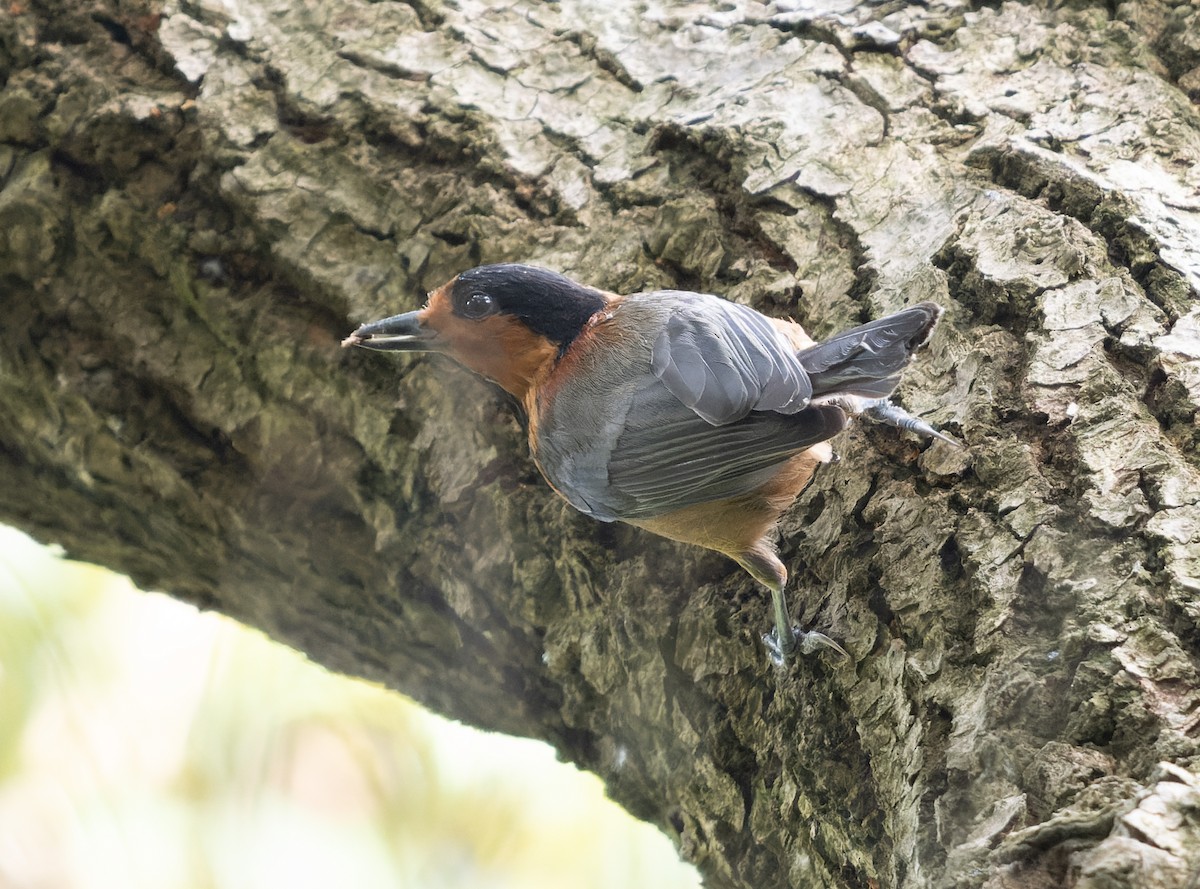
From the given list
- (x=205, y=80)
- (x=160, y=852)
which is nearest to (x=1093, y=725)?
(x=160, y=852)

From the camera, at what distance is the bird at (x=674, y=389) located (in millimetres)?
2234

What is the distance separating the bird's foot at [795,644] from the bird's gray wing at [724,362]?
19.9 inches

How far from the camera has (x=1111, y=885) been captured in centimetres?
125

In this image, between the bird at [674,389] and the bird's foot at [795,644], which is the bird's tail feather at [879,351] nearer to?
the bird at [674,389]

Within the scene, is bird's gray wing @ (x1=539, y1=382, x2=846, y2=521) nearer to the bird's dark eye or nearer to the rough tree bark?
the rough tree bark

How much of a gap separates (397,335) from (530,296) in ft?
1.30

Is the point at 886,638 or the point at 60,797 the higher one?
the point at 886,638

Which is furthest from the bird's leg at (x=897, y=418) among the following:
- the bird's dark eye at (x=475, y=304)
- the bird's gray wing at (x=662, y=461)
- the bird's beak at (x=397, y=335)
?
the bird's beak at (x=397, y=335)

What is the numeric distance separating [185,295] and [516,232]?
1.08m

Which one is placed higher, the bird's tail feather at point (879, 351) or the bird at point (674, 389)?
the bird's tail feather at point (879, 351)

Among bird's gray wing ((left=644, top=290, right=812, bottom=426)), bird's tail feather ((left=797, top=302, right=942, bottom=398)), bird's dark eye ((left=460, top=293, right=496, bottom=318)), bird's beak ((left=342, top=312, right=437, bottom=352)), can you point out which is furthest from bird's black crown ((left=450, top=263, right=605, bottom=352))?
bird's tail feather ((left=797, top=302, right=942, bottom=398))

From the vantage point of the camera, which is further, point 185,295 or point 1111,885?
point 185,295

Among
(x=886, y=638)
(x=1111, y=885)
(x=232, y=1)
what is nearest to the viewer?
(x=1111, y=885)

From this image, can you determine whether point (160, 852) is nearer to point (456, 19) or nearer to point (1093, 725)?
point (1093, 725)
